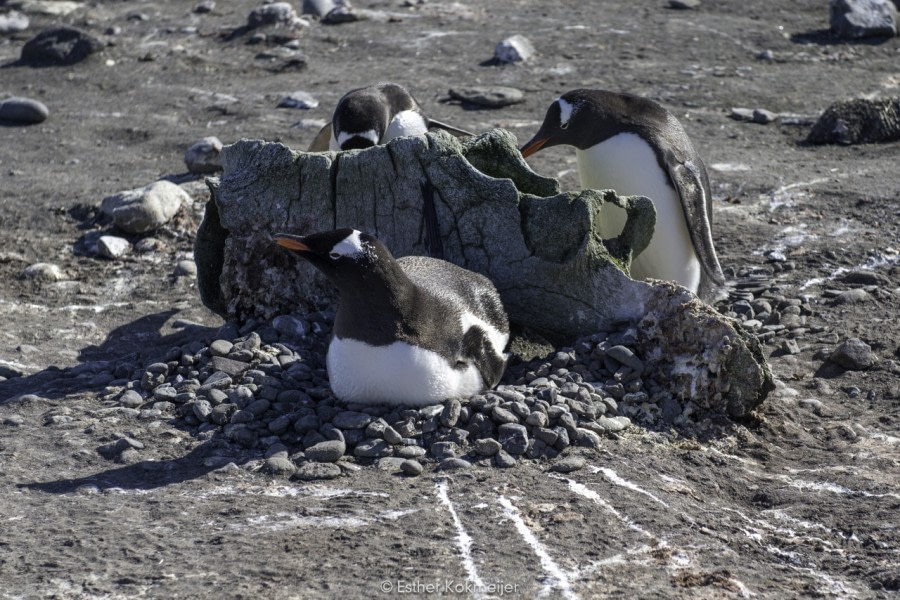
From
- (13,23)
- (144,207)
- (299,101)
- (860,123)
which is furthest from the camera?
(13,23)

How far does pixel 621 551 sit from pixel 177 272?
3880mm

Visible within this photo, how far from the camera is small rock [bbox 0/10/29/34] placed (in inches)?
462

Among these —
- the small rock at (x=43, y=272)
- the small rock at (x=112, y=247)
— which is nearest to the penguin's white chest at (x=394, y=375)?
the small rock at (x=43, y=272)

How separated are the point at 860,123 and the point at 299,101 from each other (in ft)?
14.3

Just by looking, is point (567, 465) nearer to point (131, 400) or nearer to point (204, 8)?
point (131, 400)

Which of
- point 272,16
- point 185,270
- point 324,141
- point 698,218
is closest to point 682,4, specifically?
point 272,16

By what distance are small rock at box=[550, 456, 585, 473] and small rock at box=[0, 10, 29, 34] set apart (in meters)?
9.76

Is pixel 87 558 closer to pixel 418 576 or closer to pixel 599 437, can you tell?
pixel 418 576

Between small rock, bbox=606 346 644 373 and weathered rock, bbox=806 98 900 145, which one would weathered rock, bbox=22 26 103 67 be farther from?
small rock, bbox=606 346 644 373

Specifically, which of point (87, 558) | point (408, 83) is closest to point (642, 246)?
point (87, 558)

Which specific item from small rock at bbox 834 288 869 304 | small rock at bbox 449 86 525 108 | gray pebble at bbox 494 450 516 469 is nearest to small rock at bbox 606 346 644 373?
gray pebble at bbox 494 450 516 469

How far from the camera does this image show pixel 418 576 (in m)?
3.14

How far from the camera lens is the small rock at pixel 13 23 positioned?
38.5 ft

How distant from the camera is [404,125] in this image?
22.9 feet
